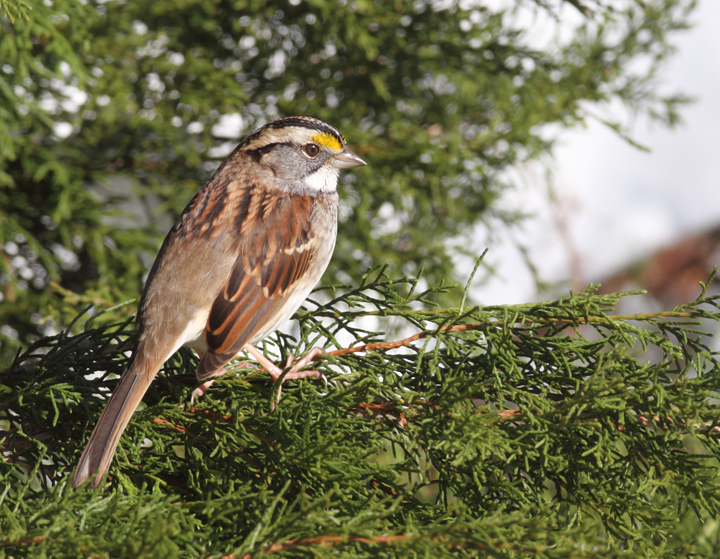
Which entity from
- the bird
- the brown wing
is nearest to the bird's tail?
the bird

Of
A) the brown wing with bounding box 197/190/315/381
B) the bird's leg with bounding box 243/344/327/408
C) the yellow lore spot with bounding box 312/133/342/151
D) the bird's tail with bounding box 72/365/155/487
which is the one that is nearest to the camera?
the bird's tail with bounding box 72/365/155/487

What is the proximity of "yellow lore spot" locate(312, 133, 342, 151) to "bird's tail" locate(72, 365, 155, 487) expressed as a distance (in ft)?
3.99

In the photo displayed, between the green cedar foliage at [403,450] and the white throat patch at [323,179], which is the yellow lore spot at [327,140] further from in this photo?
the green cedar foliage at [403,450]

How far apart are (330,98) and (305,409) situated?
92.5 inches

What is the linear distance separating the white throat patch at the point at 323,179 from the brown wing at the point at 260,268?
6.4 inches

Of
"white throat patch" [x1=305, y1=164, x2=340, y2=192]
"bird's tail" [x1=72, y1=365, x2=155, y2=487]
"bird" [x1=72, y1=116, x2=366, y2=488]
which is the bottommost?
"bird's tail" [x1=72, y1=365, x2=155, y2=487]

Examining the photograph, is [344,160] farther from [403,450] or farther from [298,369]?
[403,450]

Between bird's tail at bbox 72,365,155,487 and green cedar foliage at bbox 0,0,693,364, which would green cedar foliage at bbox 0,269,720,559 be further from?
green cedar foliage at bbox 0,0,693,364

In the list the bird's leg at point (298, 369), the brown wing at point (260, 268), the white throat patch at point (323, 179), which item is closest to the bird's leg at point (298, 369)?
the bird's leg at point (298, 369)

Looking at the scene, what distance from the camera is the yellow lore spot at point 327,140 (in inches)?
96.7

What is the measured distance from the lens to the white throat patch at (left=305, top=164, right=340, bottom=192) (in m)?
2.46

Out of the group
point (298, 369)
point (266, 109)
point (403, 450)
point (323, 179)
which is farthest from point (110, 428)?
point (266, 109)

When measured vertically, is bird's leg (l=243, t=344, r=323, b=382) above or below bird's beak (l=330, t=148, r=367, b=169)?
below

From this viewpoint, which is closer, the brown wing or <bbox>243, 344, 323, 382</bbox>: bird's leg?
<bbox>243, 344, 323, 382</bbox>: bird's leg
